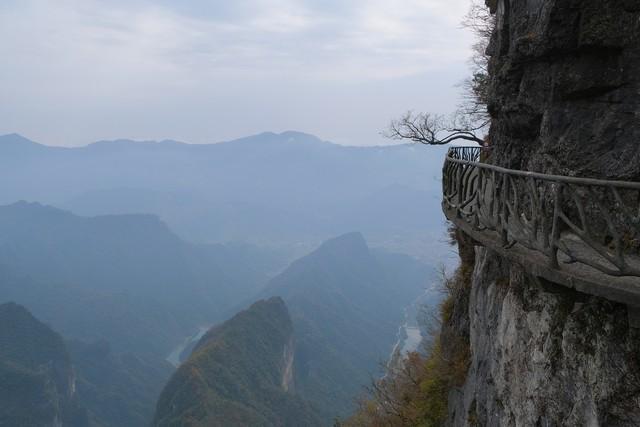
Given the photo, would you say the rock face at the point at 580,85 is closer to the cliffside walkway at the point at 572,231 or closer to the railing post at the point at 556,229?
the cliffside walkway at the point at 572,231

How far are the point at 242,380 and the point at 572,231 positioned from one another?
317 ft

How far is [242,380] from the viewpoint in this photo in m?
94.7

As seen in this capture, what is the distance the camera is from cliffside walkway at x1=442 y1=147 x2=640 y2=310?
155 inches

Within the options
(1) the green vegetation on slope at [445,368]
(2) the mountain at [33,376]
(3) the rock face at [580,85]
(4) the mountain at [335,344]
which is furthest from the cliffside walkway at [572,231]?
(2) the mountain at [33,376]

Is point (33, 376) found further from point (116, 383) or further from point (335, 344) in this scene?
point (335, 344)

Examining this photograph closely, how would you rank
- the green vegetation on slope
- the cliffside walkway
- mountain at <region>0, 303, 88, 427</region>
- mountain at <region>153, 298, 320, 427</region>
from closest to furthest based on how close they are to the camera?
the cliffside walkway, the green vegetation on slope, mountain at <region>153, 298, 320, 427</region>, mountain at <region>0, 303, 88, 427</region>

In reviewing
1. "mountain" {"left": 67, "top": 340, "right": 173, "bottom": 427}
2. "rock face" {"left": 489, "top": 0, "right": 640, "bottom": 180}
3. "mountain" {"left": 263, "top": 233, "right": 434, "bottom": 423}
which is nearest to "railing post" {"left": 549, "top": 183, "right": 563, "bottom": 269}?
"rock face" {"left": 489, "top": 0, "right": 640, "bottom": 180}

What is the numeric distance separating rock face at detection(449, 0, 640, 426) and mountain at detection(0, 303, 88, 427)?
378 ft

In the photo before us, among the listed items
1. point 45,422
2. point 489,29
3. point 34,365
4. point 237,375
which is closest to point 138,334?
point 34,365

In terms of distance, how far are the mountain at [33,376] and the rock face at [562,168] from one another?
115145 mm

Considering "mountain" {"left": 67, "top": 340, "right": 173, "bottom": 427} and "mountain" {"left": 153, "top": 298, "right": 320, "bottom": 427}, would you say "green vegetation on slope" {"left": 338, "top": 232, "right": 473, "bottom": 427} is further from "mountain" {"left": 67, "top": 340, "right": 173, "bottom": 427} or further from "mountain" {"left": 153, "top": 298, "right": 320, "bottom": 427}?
"mountain" {"left": 67, "top": 340, "right": 173, "bottom": 427}

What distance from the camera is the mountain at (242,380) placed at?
75.2 meters

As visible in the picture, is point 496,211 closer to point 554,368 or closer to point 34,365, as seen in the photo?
point 554,368

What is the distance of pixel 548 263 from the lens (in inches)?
189
